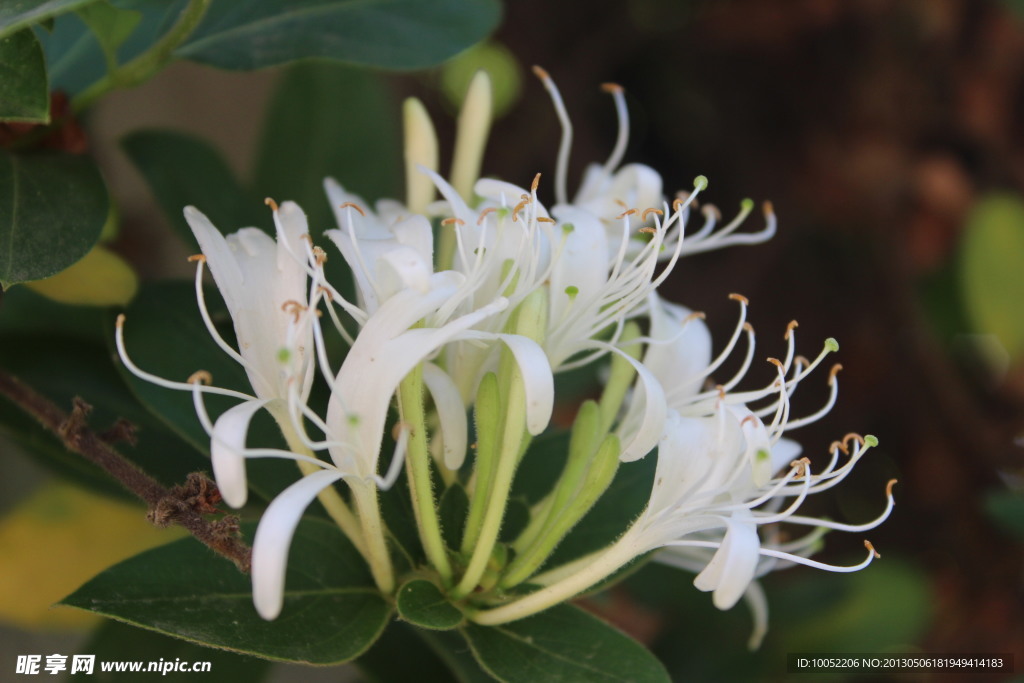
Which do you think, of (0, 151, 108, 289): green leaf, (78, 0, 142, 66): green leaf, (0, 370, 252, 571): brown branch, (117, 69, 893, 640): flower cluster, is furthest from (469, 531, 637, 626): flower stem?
(78, 0, 142, 66): green leaf

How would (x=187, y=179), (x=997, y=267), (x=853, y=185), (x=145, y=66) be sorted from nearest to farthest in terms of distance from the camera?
(x=145, y=66) → (x=187, y=179) → (x=997, y=267) → (x=853, y=185)

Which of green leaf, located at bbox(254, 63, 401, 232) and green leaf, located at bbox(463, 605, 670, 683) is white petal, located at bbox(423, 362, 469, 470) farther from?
green leaf, located at bbox(254, 63, 401, 232)

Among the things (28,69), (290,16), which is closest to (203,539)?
(28,69)

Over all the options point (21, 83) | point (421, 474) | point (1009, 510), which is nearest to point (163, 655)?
point (421, 474)

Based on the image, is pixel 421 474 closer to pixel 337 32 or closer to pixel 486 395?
pixel 486 395

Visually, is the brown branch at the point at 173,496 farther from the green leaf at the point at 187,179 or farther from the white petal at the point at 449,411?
the green leaf at the point at 187,179
